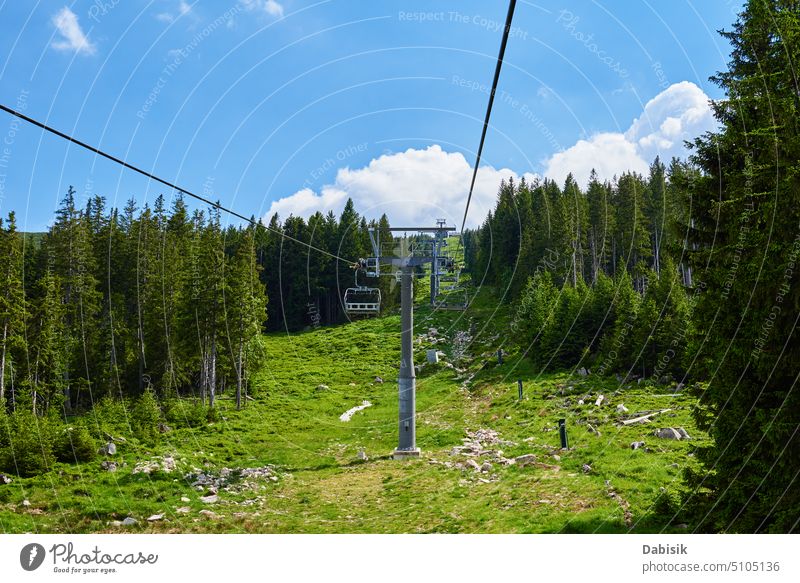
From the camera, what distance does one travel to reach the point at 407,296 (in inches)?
888

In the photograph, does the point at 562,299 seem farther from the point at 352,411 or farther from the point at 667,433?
the point at 667,433

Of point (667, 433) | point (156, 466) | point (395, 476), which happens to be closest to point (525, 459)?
point (395, 476)

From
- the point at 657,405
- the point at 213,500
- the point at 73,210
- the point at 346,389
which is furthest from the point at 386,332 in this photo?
the point at 213,500

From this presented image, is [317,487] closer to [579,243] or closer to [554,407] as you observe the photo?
[554,407]

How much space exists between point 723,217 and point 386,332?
173ft

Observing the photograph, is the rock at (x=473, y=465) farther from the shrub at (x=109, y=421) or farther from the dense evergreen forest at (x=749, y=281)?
the shrub at (x=109, y=421)

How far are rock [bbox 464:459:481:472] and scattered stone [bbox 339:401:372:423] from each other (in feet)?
48.7

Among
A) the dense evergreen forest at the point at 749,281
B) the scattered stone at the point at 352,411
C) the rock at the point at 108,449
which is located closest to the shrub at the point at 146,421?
the rock at the point at 108,449

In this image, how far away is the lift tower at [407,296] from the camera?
836 inches

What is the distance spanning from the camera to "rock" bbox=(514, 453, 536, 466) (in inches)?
671

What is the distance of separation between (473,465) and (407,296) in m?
8.04

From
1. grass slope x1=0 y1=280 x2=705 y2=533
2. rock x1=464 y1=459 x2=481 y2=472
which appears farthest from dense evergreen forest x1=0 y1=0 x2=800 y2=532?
rock x1=464 y1=459 x2=481 y2=472

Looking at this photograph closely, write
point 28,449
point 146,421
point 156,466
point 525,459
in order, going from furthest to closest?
1. point 146,421
2. point 156,466
3. point 28,449
4. point 525,459

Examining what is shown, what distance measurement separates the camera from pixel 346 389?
136ft
